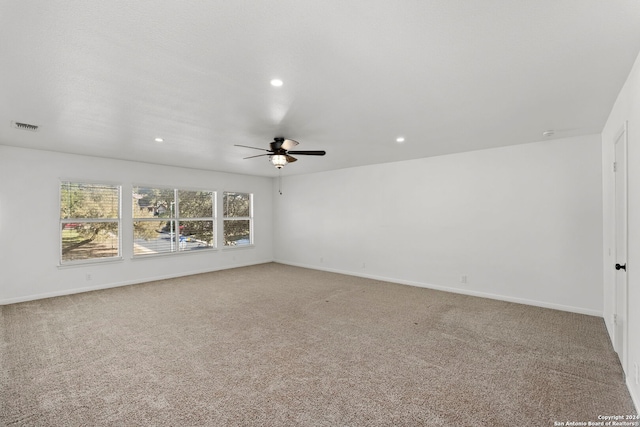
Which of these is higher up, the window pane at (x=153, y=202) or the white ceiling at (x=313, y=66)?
the white ceiling at (x=313, y=66)

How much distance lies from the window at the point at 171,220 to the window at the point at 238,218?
0.38 m

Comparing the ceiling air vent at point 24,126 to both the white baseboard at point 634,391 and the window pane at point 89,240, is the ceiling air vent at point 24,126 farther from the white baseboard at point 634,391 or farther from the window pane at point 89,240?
the white baseboard at point 634,391

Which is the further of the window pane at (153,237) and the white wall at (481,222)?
the window pane at (153,237)

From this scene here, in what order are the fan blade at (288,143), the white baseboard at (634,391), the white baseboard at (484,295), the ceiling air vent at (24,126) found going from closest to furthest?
1. the white baseboard at (634,391)
2. the ceiling air vent at (24,126)
3. the fan blade at (288,143)
4. the white baseboard at (484,295)

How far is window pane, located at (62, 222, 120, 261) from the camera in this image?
530 centimetres

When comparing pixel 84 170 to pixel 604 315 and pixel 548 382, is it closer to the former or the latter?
pixel 548 382

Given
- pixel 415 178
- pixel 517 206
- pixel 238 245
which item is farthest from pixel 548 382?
pixel 238 245

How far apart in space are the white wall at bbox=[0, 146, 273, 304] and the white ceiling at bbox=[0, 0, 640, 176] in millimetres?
1104

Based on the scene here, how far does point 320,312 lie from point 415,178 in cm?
324

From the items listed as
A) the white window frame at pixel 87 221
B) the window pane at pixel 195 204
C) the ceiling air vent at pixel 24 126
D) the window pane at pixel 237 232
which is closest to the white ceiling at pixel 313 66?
the ceiling air vent at pixel 24 126

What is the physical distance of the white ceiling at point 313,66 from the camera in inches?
64.8

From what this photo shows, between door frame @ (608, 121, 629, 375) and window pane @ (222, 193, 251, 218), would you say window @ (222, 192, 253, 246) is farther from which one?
door frame @ (608, 121, 629, 375)

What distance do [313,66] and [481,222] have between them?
4165mm

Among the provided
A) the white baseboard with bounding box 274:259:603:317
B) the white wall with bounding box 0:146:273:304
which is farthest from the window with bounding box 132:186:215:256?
the white baseboard with bounding box 274:259:603:317
